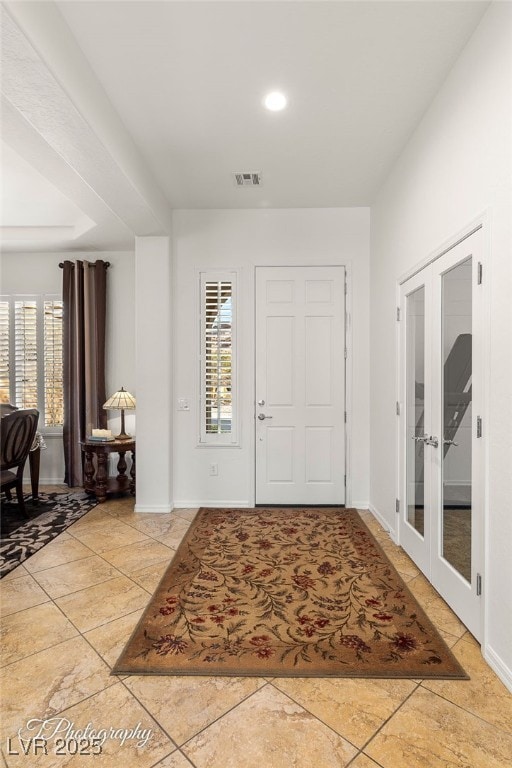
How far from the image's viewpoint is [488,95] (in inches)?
75.0

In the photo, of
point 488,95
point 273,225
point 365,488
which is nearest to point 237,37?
point 488,95

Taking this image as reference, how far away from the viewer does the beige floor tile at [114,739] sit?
145 centimetres

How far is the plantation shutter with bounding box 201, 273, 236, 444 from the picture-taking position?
13.8 ft

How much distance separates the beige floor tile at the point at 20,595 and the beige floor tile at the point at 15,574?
3cm

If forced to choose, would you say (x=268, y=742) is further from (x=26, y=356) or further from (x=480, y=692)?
(x=26, y=356)

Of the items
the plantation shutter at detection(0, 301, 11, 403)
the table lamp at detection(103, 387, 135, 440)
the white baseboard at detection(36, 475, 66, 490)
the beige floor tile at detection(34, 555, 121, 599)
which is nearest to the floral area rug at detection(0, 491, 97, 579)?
the beige floor tile at detection(34, 555, 121, 599)

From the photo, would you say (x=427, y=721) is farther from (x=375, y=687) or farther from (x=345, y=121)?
(x=345, y=121)

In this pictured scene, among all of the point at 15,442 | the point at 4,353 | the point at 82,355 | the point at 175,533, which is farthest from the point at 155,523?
the point at 4,353

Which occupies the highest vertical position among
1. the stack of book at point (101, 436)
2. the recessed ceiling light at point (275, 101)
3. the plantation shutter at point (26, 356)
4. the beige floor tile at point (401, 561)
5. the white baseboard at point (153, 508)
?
the recessed ceiling light at point (275, 101)

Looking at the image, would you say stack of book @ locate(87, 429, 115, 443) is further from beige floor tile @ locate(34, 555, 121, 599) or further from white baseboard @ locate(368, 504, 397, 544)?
white baseboard @ locate(368, 504, 397, 544)

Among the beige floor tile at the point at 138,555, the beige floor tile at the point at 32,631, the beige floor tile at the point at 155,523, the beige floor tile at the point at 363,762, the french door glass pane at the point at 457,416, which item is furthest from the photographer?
the beige floor tile at the point at 155,523

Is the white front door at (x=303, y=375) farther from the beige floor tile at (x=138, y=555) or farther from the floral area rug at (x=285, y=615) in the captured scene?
the beige floor tile at (x=138, y=555)

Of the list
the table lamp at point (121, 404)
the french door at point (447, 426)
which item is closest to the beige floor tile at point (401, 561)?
the french door at point (447, 426)

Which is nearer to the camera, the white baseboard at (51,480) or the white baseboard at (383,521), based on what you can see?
the white baseboard at (383,521)
